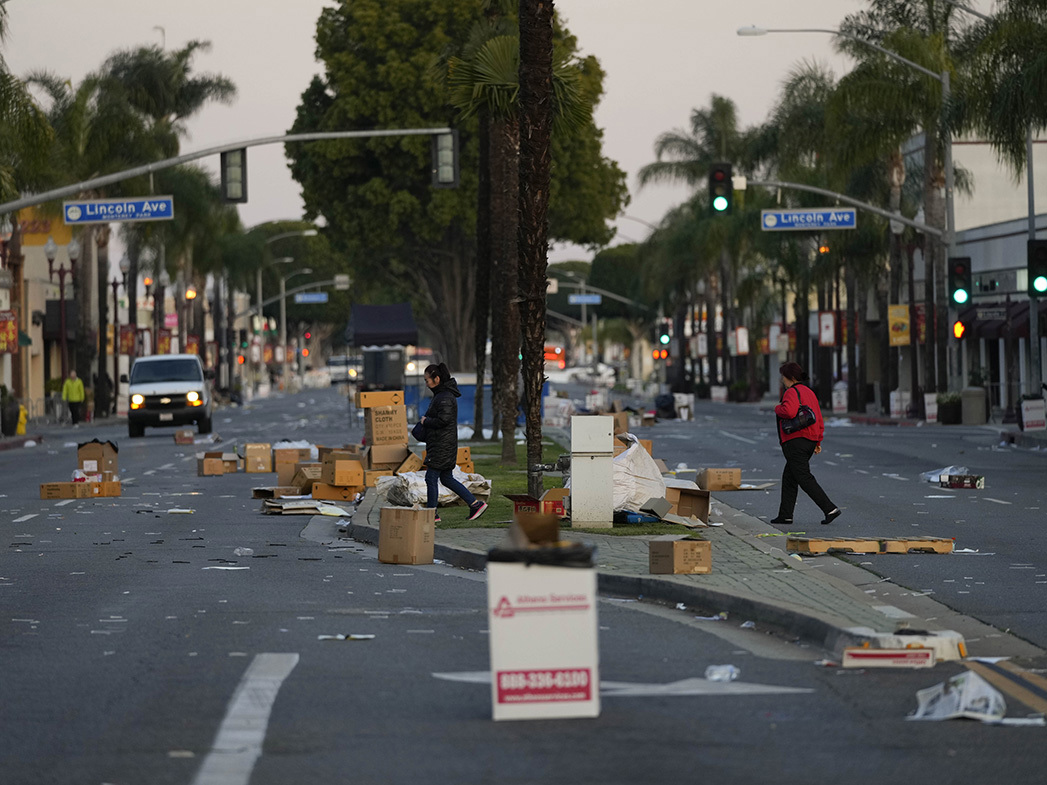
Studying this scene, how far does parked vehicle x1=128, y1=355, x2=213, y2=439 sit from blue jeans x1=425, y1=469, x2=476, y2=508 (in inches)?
1079

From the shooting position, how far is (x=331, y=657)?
9.79m

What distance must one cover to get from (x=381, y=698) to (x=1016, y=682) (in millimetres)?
3255

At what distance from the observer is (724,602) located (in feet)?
38.1

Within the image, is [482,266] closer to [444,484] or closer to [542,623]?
[444,484]

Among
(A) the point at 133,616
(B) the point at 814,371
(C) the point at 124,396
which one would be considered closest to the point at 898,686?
(A) the point at 133,616

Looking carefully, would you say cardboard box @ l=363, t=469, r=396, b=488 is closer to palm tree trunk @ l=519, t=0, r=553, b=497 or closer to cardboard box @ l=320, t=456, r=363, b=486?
cardboard box @ l=320, t=456, r=363, b=486

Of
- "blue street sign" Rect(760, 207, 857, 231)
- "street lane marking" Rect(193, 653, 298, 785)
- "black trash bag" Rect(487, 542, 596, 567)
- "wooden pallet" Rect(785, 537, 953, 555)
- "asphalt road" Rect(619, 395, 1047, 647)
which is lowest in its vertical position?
"asphalt road" Rect(619, 395, 1047, 647)

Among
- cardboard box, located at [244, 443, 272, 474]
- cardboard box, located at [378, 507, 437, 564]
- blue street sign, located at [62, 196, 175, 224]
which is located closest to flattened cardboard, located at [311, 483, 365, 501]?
cardboard box, located at [244, 443, 272, 474]

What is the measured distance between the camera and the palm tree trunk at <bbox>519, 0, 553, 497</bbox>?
2008cm

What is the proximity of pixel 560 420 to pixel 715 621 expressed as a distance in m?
37.9

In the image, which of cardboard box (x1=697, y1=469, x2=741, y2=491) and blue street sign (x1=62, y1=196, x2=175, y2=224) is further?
blue street sign (x1=62, y1=196, x2=175, y2=224)

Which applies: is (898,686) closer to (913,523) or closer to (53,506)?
(913,523)

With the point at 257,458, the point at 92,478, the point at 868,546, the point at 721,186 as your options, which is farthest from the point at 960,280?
the point at 868,546

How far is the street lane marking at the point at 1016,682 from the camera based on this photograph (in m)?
8.36
